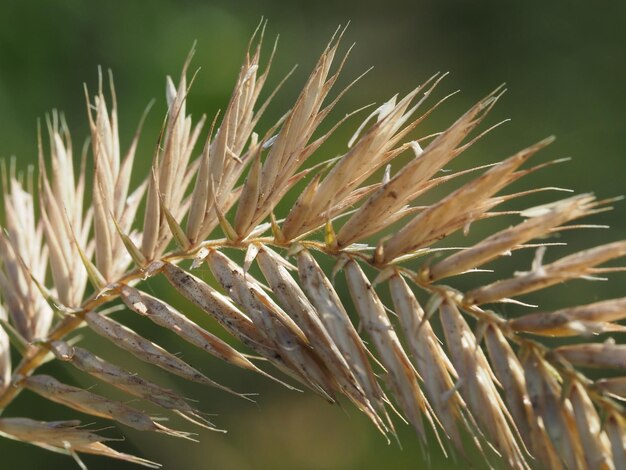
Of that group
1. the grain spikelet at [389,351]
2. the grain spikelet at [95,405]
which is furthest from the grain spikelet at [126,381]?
the grain spikelet at [389,351]

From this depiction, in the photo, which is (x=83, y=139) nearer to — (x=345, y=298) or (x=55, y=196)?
(x=345, y=298)

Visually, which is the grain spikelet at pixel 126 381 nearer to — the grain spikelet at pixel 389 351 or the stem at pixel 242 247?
the stem at pixel 242 247

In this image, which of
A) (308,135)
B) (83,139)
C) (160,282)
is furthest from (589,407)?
(83,139)

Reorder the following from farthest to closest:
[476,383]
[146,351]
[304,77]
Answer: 1. [304,77]
2. [146,351]
3. [476,383]

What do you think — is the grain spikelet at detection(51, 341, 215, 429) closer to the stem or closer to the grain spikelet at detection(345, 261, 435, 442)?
the stem

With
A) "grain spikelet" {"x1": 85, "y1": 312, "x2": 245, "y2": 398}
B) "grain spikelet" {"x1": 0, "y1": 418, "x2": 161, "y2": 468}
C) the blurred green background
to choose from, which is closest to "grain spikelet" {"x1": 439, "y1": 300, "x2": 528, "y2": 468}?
"grain spikelet" {"x1": 85, "y1": 312, "x2": 245, "y2": 398}

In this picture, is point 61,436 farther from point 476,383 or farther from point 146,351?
point 476,383

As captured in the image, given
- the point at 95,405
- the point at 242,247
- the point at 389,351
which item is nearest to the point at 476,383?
the point at 389,351

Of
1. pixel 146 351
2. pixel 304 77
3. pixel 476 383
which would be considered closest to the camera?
pixel 476 383
